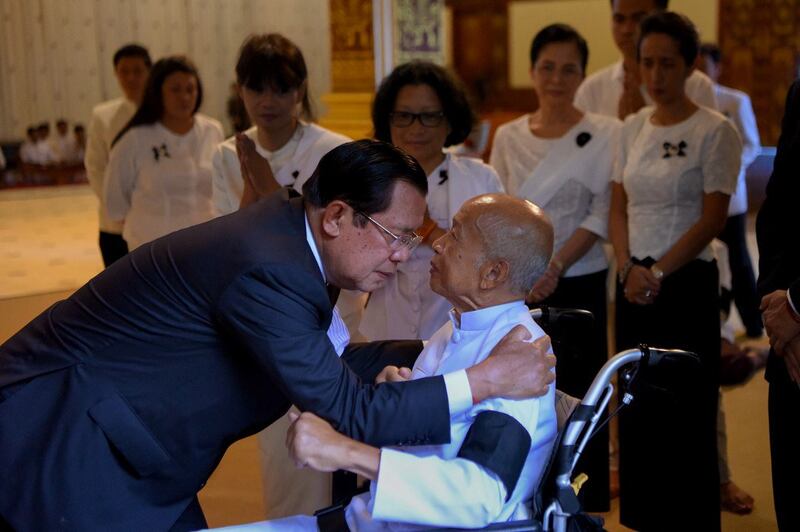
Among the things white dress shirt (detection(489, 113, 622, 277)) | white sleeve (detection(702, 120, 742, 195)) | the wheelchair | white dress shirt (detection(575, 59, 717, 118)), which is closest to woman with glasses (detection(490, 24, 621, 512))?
white dress shirt (detection(489, 113, 622, 277))

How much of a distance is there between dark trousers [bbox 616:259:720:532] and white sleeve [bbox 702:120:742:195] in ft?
0.87

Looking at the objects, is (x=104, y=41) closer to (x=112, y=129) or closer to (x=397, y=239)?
(x=112, y=129)

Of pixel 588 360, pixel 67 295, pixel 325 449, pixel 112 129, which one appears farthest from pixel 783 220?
pixel 67 295

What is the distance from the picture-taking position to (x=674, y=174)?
10.7 ft

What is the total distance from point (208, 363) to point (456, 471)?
0.51 m

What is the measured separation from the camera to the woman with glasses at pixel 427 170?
3012 mm

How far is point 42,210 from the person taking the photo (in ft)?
26.6

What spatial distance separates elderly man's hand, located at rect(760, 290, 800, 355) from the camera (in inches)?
92.0

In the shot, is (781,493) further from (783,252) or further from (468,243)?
(468,243)

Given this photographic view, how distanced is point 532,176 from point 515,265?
141 centimetres

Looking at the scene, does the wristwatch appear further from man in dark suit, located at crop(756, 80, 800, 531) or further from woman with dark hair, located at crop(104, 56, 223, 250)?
woman with dark hair, located at crop(104, 56, 223, 250)

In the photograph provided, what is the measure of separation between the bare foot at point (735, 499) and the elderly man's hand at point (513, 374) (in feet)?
5.77

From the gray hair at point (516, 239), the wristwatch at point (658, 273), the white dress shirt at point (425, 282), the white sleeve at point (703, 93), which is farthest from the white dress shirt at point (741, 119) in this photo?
the gray hair at point (516, 239)

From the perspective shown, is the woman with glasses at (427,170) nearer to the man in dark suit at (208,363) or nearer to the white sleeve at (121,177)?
the man in dark suit at (208,363)
